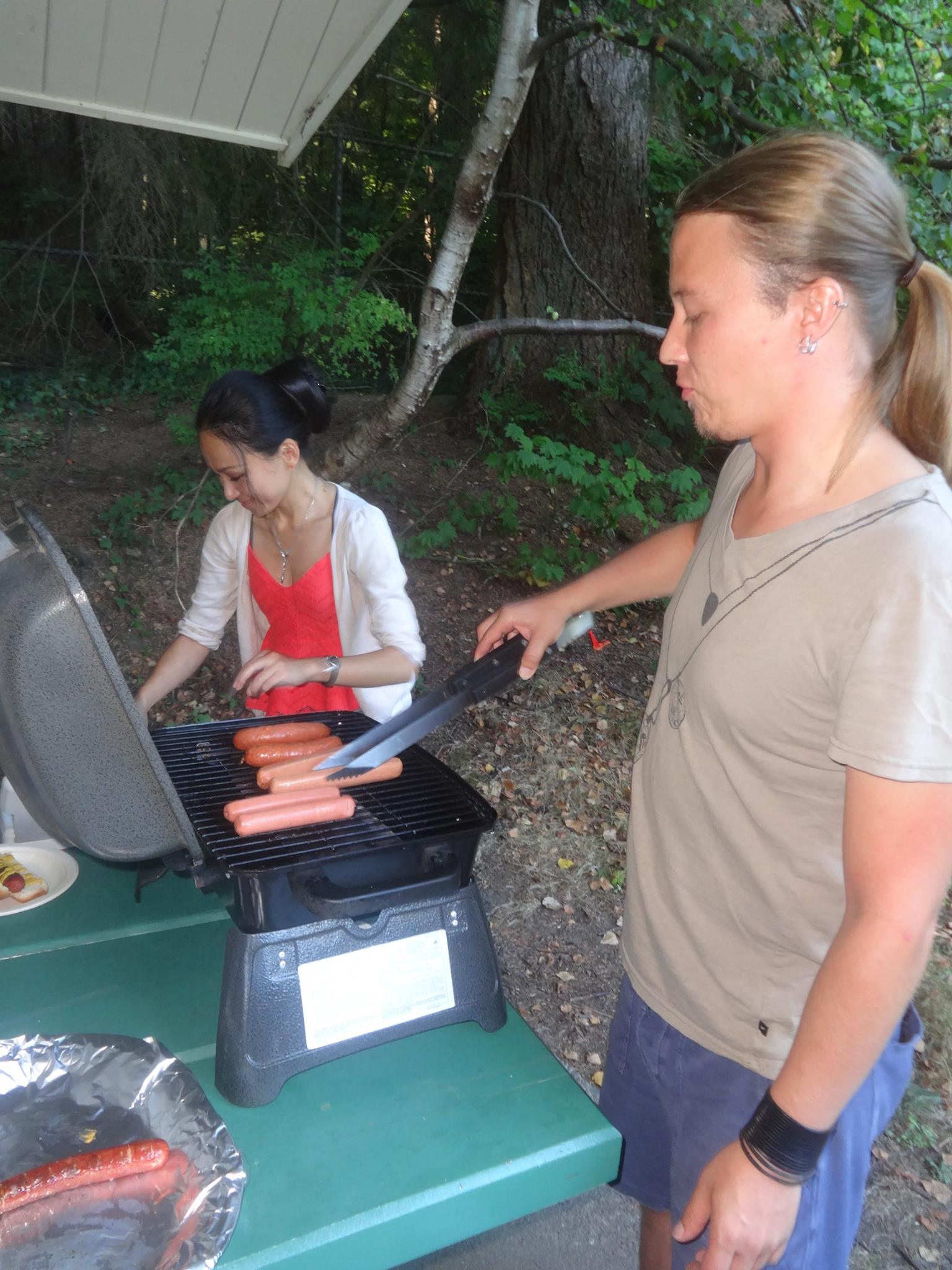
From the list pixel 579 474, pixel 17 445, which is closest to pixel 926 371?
pixel 579 474

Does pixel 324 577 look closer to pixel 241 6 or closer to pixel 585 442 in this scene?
pixel 241 6

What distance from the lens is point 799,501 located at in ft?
4.61

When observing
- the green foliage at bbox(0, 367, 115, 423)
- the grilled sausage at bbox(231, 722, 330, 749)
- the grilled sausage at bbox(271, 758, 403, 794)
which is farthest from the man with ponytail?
the green foliage at bbox(0, 367, 115, 423)

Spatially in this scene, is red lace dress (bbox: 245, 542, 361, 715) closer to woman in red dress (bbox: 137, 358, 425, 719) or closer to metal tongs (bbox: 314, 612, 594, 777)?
woman in red dress (bbox: 137, 358, 425, 719)

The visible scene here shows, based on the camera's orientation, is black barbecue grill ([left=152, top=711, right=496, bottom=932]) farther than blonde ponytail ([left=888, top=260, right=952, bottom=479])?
Yes

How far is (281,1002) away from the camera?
4.96 ft

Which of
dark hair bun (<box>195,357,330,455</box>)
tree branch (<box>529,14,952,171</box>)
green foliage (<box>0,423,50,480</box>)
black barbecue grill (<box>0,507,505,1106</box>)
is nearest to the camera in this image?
black barbecue grill (<box>0,507,505,1106</box>)

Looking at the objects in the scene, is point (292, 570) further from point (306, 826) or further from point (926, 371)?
point (926, 371)

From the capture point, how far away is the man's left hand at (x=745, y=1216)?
1.18 meters

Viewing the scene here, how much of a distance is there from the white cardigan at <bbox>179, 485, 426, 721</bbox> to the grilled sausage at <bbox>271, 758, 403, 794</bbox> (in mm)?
1039

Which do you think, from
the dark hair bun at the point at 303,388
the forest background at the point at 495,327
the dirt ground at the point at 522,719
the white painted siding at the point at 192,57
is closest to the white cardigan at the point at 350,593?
the dark hair bun at the point at 303,388

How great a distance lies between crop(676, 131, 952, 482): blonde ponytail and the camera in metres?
1.31

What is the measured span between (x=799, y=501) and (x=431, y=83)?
8.88 metres

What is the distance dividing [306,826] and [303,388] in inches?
73.4
